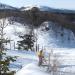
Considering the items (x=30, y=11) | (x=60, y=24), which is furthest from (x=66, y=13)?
(x=30, y=11)

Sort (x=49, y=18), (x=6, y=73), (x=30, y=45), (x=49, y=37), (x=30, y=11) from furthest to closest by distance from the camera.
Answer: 1. (x=49, y=18)
2. (x=30, y=11)
3. (x=49, y=37)
4. (x=30, y=45)
5. (x=6, y=73)

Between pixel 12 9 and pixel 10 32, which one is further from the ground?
pixel 12 9

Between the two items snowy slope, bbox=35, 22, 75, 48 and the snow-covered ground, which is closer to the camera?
the snow-covered ground

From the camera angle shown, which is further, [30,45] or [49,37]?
[49,37]

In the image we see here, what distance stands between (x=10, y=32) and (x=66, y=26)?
33.8 feet

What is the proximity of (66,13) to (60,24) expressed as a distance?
15317mm

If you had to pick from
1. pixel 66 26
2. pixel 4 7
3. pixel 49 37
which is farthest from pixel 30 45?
pixel 4 7

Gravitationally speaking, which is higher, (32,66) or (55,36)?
(32,66)

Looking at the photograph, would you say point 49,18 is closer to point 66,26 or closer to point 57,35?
point 66,26

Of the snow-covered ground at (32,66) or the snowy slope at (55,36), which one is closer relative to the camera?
the snow-covered ground at (32,66)

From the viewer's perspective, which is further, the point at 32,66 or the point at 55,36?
the point at 55,36

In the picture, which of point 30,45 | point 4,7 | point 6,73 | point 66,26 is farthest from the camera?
point 4,7

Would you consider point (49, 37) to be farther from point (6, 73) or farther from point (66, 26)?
point (6, 73)

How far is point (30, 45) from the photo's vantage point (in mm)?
28891
